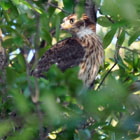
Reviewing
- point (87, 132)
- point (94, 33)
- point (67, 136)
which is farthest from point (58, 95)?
point (94, 33)

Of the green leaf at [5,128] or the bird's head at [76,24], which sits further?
the bird's head at [76,24]

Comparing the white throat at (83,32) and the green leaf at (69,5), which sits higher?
the green leaf at (69,5)

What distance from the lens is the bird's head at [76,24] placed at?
577 centimetres

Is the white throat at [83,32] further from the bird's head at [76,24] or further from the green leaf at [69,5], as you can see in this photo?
the green leaf at [69,5]

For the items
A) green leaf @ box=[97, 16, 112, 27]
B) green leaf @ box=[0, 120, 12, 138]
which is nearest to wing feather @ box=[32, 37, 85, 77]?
green leaf @ box=[97, 16, 112, 27]

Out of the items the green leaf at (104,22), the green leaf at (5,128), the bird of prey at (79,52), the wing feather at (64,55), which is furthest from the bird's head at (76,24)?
the green leaf at (5,128)

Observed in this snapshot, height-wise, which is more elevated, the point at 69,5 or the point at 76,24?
the point at 69,5

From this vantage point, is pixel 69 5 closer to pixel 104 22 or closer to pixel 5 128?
pixel 104 22

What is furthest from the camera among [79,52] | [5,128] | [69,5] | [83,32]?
[83,32]

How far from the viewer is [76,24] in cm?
593

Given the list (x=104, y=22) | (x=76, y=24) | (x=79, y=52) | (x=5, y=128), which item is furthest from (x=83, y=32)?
(x=5, y=128)

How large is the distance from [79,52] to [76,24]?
0.74 metres

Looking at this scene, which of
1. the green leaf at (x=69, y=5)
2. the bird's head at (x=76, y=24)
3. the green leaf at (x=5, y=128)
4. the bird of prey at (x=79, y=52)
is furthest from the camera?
the bird's head at (x=76, y=24)

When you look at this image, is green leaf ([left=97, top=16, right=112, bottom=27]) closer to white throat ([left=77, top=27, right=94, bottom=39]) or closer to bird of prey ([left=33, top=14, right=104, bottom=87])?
bird of prey ([left=33, top=14, right=104, bottom=87])
